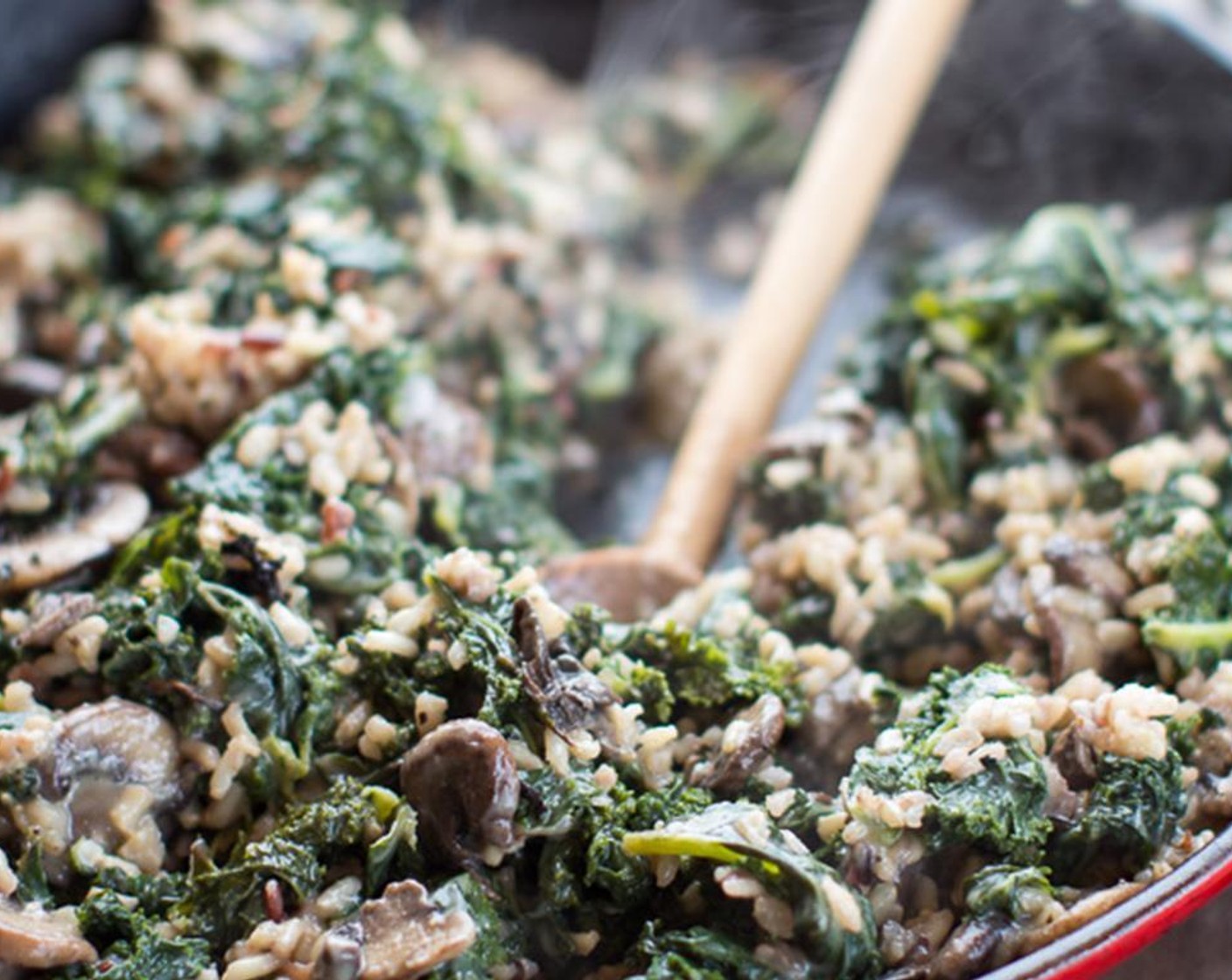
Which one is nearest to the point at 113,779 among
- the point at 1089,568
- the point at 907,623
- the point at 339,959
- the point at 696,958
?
the point at 339,959

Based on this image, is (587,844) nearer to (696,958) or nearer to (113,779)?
(696,958)

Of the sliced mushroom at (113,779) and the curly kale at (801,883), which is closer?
the curly kale at (801,883)

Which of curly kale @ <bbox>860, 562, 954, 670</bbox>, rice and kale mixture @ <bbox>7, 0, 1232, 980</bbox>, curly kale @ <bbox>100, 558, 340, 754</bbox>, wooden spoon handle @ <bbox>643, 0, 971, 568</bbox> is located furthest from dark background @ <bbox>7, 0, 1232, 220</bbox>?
curly kale @ <bbox>100, 558, 340, 754</bbox>

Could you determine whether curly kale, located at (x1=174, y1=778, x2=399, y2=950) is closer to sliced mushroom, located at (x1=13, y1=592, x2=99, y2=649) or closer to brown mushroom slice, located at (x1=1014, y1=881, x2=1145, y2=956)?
sliced mushroom, located at (x1=13, y1=592, x2=99, y2=649)

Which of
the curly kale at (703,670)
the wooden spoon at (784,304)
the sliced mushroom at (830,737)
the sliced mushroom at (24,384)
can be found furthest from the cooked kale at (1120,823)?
the sliced mushroom at (24,384)

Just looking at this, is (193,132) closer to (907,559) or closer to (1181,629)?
(907,559)

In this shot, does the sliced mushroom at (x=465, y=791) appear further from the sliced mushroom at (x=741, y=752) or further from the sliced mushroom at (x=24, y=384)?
the sliced mushroom at (x=24, y=384)
